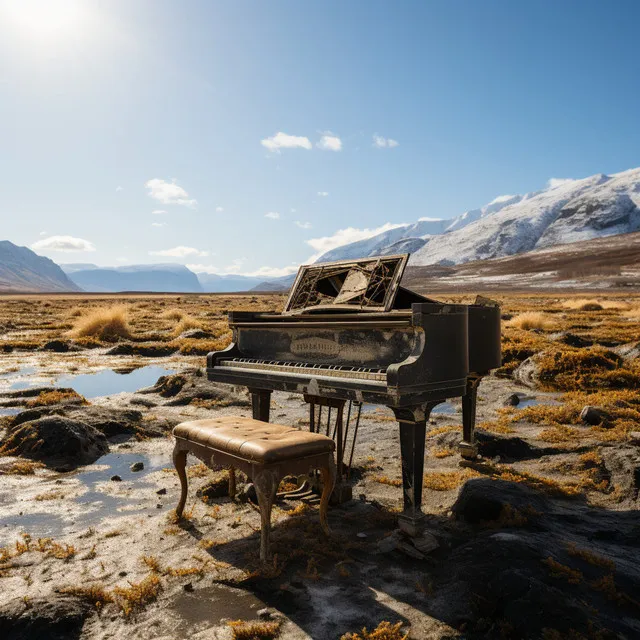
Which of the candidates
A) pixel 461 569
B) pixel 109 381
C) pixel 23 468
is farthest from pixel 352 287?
pixel 109 381

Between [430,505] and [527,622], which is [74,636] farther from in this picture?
[430,505]

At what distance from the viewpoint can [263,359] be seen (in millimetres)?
5750

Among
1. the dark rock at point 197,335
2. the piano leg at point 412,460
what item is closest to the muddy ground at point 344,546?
the piano leg at point 412,460

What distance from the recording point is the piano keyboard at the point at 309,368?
4444 millimetres

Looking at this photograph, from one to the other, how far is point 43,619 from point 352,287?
3.74m

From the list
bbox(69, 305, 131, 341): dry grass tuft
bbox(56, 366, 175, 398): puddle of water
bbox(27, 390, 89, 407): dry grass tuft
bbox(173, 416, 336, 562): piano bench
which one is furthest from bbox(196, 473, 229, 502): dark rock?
bbox(69, 305, 131, 341): dry grass tuft

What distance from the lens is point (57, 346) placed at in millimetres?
18797

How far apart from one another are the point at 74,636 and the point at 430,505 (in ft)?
11.2

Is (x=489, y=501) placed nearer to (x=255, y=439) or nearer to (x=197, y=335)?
(x=255, y=439)

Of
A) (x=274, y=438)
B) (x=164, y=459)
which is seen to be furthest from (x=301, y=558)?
(x=164, y=459)

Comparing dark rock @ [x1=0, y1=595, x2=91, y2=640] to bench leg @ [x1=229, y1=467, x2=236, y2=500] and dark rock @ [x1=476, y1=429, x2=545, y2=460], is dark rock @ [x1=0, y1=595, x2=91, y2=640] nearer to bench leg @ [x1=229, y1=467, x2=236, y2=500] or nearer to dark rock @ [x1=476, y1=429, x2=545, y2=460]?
bench leg @ [x1=229, y1=467, x2=236, y2=500]

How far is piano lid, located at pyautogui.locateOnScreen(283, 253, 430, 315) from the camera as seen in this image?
16.9ft

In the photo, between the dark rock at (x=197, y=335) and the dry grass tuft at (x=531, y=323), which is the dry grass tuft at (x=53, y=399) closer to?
the dark rock at (x=197, y=335)

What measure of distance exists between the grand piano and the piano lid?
0.01m
